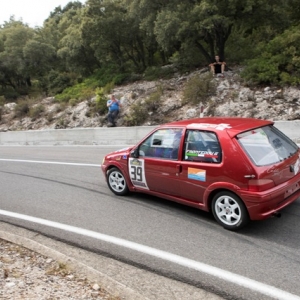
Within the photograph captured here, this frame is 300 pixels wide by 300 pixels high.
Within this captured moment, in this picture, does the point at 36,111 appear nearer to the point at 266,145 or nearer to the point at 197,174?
the point at 197,174

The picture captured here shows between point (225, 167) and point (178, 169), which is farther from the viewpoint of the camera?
point (178, 169)

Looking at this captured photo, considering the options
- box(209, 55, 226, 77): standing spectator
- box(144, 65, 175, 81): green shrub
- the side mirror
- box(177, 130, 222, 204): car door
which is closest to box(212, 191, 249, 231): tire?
box(177, 130, 222, 204): car door

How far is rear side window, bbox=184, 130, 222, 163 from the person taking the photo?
5043 millimetres

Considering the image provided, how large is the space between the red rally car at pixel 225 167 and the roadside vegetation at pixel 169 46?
40.6 ft

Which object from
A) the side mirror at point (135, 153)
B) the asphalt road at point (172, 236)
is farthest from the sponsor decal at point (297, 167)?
the side mirror at point (135, 153)

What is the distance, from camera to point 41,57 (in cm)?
3891

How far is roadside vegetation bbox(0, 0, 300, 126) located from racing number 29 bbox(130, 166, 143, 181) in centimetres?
1189

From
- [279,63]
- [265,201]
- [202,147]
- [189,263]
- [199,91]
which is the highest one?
[279,63]

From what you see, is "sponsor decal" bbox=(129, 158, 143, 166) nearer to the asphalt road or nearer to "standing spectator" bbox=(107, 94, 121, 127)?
the asphalt road

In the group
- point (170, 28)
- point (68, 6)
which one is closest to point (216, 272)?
point (170, 28)

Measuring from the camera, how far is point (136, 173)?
6285mm

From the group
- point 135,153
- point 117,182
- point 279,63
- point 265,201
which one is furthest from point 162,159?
point 279,63

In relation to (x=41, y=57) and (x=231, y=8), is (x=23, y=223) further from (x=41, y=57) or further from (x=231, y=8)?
(x=41, y=57)

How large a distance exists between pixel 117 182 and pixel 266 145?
3.12 m
